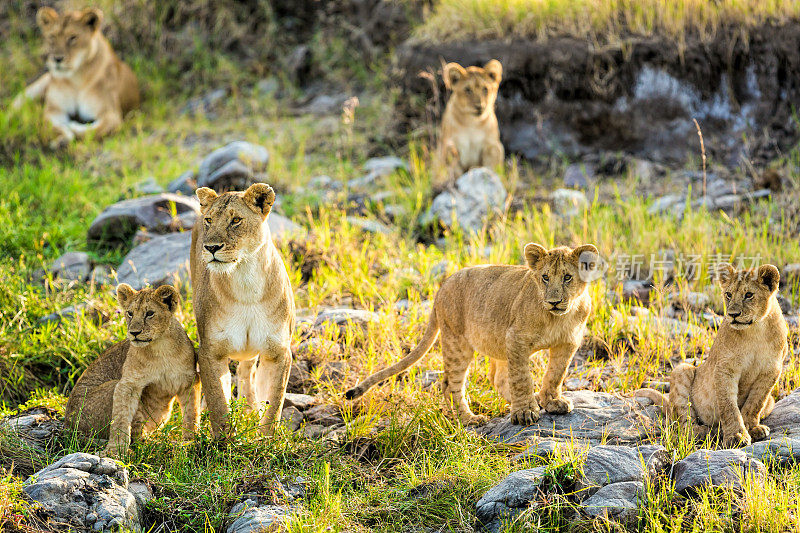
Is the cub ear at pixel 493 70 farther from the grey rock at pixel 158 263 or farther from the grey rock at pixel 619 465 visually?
the grey rock at pixel 619 465

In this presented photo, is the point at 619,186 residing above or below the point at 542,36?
below

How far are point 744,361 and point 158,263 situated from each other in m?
4.99

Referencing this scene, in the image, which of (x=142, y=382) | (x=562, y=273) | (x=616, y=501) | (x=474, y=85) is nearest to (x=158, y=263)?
(x=142, y=382)

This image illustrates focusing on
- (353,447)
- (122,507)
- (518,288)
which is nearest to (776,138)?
(518,288)

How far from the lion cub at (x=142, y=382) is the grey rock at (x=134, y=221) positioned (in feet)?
11.5

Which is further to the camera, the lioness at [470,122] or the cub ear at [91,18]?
the cub ear at [91,18]

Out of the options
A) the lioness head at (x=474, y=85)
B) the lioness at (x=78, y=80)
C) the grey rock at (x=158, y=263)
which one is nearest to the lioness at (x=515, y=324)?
the grey rock at (x=158, y=263)

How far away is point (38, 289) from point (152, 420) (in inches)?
120

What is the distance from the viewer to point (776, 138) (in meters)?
9.94

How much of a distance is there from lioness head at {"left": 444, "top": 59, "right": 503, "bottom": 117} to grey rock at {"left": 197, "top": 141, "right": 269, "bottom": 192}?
7.72 feet

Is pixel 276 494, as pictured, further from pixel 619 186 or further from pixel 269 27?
pixel 269 27

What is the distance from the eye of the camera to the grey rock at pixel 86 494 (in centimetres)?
423

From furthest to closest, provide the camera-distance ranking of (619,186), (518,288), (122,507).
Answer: (619,186) → (518,288) → (122,507)

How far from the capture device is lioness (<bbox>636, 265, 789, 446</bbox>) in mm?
4828
